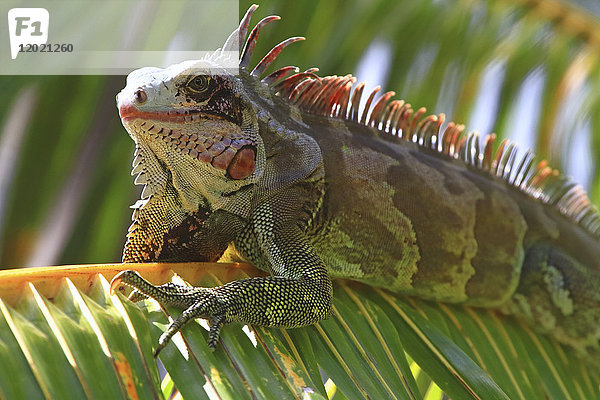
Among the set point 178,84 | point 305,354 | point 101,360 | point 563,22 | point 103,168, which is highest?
point 563,22

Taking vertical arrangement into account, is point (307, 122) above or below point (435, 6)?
below

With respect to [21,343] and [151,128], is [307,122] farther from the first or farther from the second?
[21,343]

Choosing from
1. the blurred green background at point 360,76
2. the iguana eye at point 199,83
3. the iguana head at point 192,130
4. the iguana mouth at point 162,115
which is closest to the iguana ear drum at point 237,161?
the iguana head at point 192,130

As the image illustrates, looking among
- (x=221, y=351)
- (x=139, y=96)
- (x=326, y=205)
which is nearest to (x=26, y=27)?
(x=139, y=96)

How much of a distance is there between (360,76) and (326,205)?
1.92m

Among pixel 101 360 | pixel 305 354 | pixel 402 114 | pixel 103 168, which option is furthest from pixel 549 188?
pixel 101 360

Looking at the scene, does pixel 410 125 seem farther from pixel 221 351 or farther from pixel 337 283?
pixel 221 351

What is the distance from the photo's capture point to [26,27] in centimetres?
400

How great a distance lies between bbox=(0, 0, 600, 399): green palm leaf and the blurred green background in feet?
0.04

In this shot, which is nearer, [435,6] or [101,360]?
[101,360]

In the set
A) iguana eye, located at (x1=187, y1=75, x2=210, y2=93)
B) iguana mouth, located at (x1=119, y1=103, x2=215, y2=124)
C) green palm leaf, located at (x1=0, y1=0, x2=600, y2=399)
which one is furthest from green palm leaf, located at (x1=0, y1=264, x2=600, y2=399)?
iguana eye, located at (x1=187, y1=75, x2=210, y2=93)

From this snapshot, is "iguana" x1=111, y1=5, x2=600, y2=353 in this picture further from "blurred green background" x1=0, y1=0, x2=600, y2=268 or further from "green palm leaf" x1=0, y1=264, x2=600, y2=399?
"blurred green background" x1=0, y1=0, x2=600, y2=268

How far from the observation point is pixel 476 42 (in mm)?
5180

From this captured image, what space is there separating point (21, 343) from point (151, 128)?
130cm
